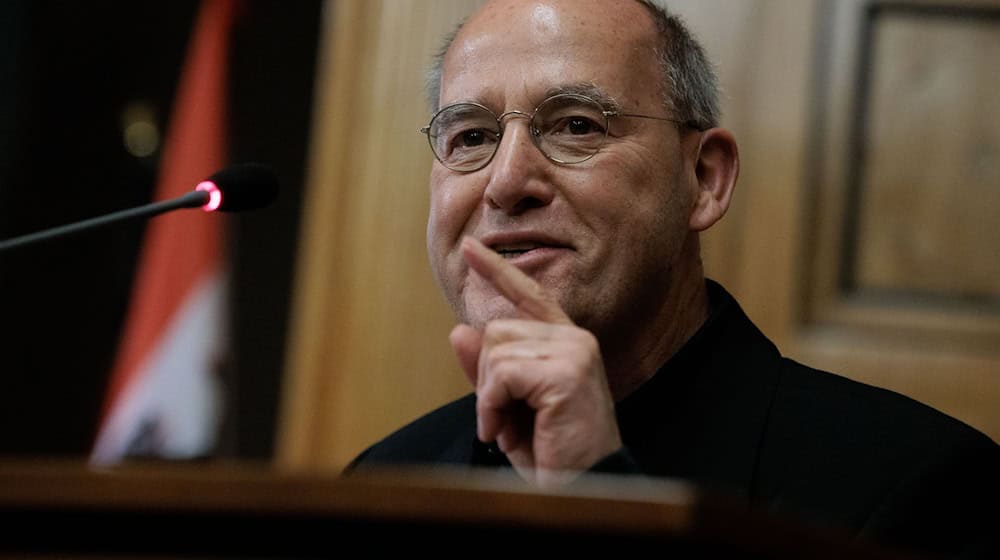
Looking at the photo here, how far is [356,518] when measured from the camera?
103 cm

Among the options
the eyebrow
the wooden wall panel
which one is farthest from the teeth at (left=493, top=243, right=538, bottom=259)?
the wooden wall panel

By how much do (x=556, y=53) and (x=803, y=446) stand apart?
769mm

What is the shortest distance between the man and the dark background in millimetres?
2331

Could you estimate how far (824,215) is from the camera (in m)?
3.45

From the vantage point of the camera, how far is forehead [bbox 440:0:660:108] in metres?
2.30

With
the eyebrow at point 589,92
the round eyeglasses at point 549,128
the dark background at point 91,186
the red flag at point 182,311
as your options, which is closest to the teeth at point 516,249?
the round eyeglasses at point 549,128

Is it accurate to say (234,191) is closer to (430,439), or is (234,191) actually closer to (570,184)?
(570,184)

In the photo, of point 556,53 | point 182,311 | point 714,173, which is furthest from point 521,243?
point 182,311

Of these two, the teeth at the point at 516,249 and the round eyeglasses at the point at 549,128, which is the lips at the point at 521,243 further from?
the round eyeglasses at the point at 549,128

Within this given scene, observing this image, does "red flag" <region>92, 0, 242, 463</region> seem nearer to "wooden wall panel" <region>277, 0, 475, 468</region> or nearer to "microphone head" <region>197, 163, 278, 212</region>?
"wooden wall panel" <region>277, 0, 475, 468</region>

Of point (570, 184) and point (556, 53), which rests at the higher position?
point (556, 53)

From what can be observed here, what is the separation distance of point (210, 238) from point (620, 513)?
331 centimetres

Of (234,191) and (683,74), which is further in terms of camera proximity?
(683,74)

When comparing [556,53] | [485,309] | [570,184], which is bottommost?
[485,309]
